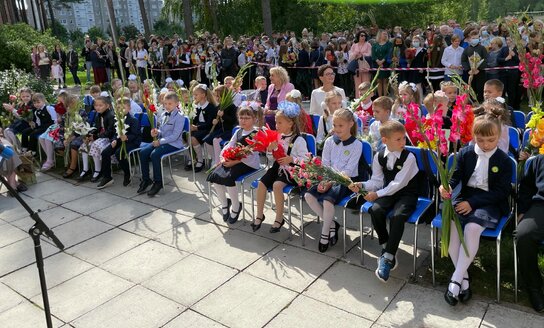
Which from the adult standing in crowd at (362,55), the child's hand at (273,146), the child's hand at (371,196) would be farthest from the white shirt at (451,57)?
the child's hand at (371,196)

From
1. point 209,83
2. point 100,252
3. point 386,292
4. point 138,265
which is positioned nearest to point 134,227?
point 100,252

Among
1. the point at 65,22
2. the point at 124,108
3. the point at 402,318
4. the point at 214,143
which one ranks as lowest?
the point at 402,318

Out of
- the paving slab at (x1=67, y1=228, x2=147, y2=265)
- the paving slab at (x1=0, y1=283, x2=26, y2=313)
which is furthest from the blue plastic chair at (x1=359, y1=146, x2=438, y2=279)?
the paving slab at (x1=0, y1=283, x2=26, y2=313)

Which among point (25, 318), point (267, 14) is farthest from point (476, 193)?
point (267, 14)

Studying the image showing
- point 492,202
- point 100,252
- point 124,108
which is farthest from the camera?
point 124,108

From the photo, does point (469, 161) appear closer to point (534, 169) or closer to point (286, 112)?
point (534, 169)

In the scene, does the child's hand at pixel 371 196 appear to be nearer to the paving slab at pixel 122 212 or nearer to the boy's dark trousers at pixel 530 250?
the boy's dark trousers at pixel 530 250

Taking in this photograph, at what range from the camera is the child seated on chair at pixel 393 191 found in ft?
13.0

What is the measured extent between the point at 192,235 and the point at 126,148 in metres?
2.45

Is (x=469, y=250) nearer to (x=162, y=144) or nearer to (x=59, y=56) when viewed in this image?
(x=162, y=144)

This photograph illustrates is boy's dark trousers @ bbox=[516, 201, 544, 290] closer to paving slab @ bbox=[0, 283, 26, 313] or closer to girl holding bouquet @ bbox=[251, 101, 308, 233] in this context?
girl holding bouquet @ bbox=[251, 101, 308, 233]

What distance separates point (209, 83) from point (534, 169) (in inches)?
500

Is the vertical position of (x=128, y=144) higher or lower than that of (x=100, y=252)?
higher

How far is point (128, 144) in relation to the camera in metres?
6.98
